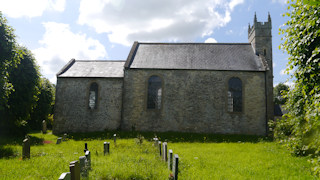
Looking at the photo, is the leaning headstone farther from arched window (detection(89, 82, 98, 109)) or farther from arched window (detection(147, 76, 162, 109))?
arched window (detection(89, 82, 98, 109))

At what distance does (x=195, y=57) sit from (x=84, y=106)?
38.7 ft

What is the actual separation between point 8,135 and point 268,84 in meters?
22.3

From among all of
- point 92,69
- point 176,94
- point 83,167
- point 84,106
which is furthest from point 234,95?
point 83,167

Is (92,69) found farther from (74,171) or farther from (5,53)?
(74,171)

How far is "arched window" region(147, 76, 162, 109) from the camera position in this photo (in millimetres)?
19344

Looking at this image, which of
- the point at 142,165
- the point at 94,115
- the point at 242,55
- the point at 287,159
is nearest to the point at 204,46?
the point at 242,55

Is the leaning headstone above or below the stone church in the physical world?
below

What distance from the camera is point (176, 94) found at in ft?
62.5

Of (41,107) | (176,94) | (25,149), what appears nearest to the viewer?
(25,149)

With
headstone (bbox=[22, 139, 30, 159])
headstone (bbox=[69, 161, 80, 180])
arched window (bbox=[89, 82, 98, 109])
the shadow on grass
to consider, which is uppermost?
arched window (bbox=[89, 82, 98, 109])

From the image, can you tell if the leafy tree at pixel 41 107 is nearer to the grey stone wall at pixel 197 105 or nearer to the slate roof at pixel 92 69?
the slate roof at pixel 92 69

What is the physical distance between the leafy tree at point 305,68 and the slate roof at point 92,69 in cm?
1597

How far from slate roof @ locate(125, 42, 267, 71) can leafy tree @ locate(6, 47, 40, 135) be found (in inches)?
308

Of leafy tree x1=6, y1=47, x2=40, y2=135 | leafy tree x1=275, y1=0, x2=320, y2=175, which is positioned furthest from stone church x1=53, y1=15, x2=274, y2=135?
leafy tree x1=275, y1=0, x2=320, y2=175
